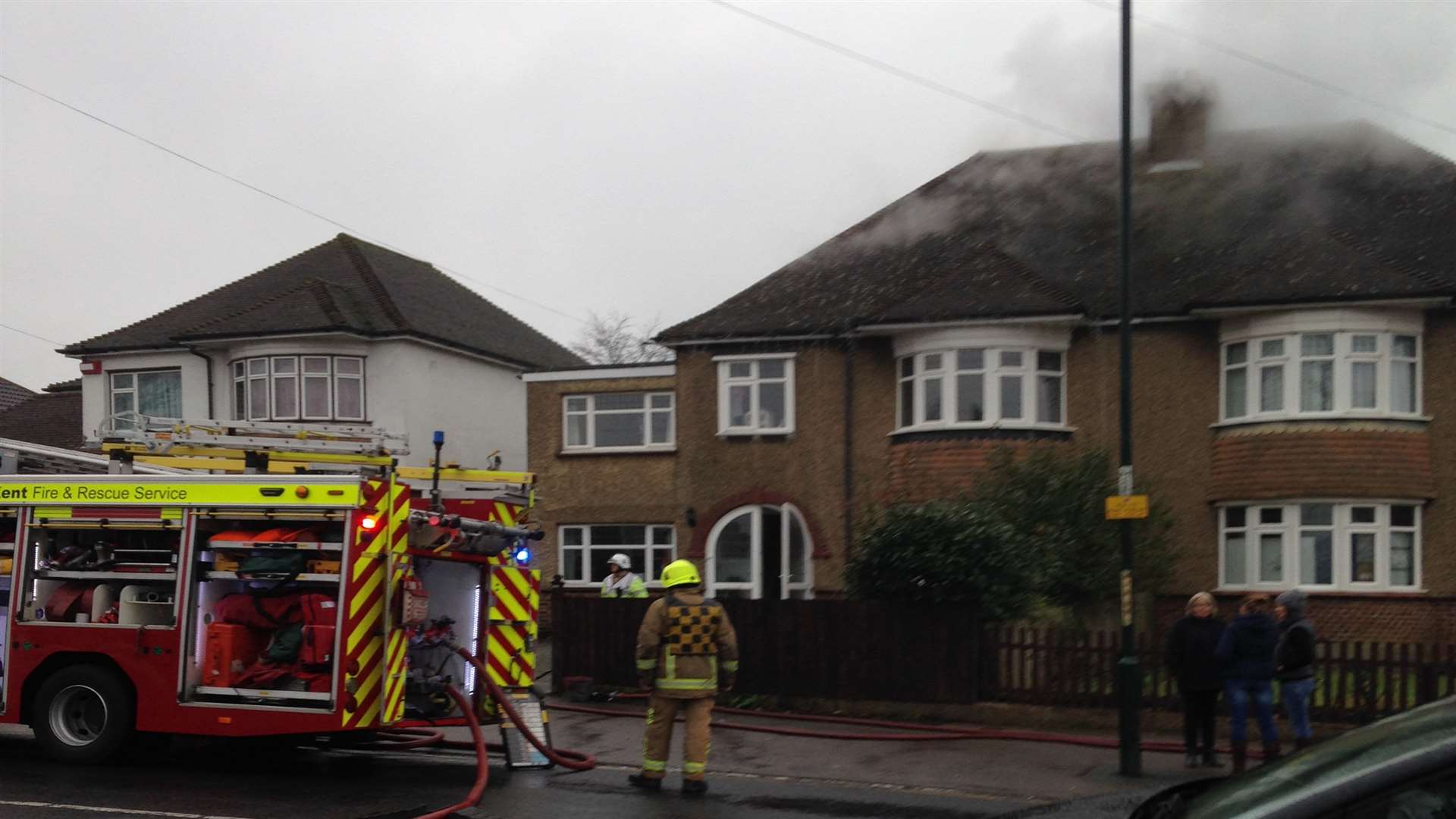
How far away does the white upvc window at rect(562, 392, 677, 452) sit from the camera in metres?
26.0

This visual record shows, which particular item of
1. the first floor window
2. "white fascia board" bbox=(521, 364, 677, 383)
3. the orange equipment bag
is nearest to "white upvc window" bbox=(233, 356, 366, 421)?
the first floor window

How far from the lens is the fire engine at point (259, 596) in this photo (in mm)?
10141

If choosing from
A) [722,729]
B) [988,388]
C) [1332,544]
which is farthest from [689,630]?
[1332,544]

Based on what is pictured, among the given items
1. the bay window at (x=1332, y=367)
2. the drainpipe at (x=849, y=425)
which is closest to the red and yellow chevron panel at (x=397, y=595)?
the drainpipe at (x=849, y=425)

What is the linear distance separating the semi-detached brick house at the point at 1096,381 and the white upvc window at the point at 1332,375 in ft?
0.13

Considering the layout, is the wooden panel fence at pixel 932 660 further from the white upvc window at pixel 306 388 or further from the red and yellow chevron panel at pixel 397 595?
the white upvc window at pixel 306 388

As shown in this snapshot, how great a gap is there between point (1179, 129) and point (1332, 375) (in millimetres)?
5865

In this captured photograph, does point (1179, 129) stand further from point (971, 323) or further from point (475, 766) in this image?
point (475, 766)

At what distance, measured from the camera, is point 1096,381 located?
75.2ft

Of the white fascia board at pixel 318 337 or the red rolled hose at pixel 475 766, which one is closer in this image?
the red rolled hose at pixel 475 766

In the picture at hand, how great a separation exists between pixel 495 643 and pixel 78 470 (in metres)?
4.19

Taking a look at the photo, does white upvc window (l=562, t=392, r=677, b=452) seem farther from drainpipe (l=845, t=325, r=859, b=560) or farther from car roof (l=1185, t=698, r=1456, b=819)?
car roof (l=1185, t=698, r=1456, b=819)

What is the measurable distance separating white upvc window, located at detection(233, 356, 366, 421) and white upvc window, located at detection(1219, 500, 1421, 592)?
18.2 m

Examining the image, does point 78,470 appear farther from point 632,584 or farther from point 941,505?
point 941,505
